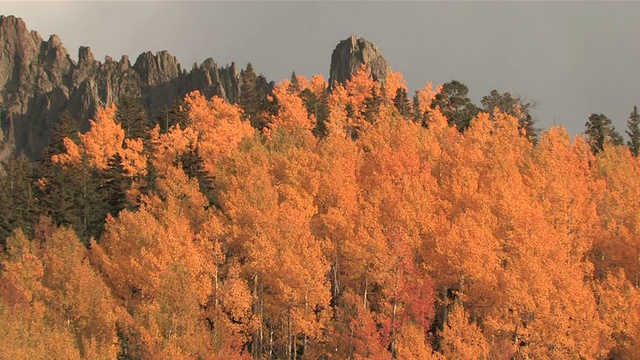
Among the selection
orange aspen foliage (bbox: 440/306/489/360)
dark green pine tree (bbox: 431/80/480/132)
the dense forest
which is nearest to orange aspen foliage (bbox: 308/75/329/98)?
dark green pine tree (bbox: 431/80/480/132)

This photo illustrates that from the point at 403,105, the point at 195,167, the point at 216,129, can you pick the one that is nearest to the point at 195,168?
the point at 195,167

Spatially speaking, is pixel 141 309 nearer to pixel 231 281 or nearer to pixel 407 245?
pixel 231 281

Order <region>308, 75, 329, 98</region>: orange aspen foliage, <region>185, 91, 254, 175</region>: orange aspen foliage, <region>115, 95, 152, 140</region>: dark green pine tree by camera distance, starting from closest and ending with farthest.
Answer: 1. <region>185, 91, 254, 175</region>: orange aspen foliage
2. <region>115, 95, 152, 140</region>: dark green pine tree
3. <region>308, 75, 329, 98</region>: orange aspen foliage

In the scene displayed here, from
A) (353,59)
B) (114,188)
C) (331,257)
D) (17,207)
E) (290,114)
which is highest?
(353,59)

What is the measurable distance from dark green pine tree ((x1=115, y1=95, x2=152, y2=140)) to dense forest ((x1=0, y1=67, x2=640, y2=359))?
15.1m

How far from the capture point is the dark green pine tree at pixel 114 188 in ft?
220

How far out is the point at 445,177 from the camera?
6450cm

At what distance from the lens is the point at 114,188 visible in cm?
6906

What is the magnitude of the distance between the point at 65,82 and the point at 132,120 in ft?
245

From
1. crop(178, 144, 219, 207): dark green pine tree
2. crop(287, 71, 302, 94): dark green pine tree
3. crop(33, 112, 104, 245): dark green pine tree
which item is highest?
crop(287, 71, 302, 94): dark green pine tree

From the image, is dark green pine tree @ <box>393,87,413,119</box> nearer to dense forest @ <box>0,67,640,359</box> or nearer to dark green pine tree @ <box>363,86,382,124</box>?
dark green pine tree @ <box>363,86,382,124</box>

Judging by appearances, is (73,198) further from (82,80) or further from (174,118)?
(82,80)

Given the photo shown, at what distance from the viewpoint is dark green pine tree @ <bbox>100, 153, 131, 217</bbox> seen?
6700 centimetres

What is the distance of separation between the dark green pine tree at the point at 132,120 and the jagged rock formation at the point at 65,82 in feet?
103
